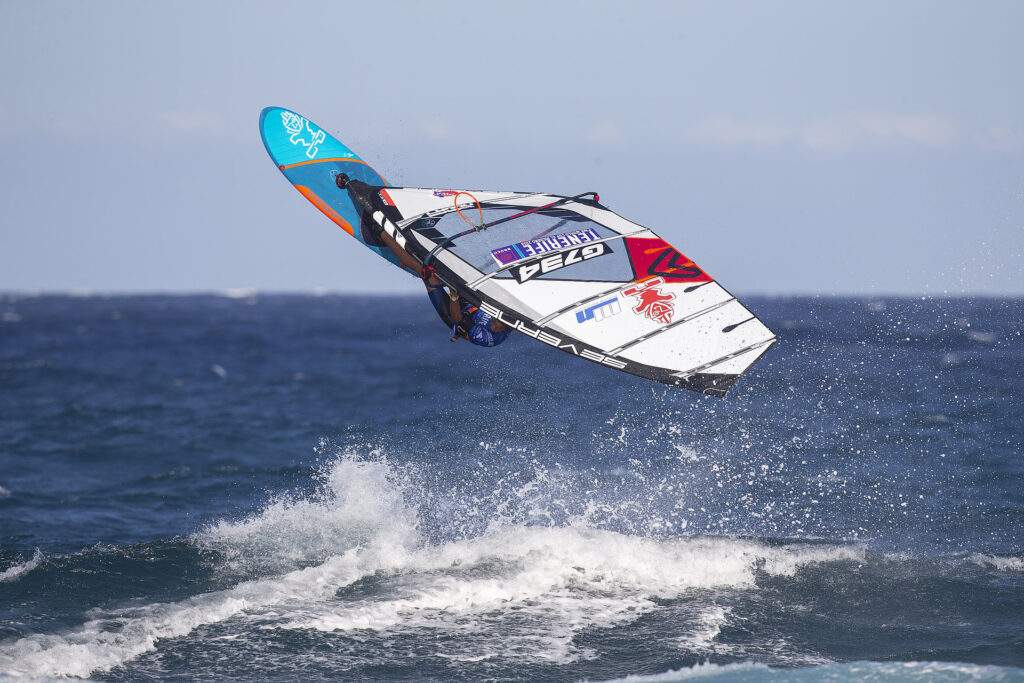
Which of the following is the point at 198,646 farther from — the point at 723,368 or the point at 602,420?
the point at 602,420

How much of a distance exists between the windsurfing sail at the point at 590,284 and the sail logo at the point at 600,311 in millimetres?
12

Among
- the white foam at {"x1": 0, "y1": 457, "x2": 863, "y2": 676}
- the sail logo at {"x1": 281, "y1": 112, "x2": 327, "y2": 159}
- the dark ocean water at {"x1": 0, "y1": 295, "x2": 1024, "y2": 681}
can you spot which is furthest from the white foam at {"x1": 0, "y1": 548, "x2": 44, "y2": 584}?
the sail logo at {"x1": 281, "y1": 112, "x2": 327, "y2": 159}

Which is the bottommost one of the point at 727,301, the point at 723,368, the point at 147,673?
the point at 147,673

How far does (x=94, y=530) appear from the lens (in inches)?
699

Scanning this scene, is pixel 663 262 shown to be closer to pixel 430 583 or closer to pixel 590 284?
pixel 590 284

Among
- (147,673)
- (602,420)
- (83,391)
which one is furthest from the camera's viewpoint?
(83,391)

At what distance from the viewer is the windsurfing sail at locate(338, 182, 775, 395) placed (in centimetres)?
1258

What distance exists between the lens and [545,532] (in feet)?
49.0

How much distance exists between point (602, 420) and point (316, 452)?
6.58 metres

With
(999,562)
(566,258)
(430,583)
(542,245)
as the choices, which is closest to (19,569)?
(430,583)

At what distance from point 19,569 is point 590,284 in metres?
9.23

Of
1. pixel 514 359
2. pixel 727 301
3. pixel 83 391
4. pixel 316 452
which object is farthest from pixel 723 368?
pixel 83 391

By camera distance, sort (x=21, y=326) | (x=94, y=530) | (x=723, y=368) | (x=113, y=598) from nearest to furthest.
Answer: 1. (x=723, y=368)
2. (x=113, y=598)
3. (x=94, y=530)
4. (x=21, y=326)

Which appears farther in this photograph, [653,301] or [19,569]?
[19,569]
